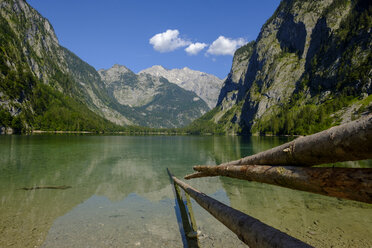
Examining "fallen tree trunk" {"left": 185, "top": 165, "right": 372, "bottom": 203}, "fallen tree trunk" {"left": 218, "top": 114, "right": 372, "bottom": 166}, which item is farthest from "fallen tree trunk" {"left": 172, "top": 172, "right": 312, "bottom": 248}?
"fallen tree trunk" {"left": 218, "top": 114, "right": 372, "bottom": 166}

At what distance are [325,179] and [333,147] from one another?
1.95ft

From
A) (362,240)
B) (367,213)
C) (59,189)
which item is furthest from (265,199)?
(59,189)

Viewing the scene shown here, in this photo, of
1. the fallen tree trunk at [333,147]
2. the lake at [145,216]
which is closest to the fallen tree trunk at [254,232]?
the fallen tree trunk at [333,147]

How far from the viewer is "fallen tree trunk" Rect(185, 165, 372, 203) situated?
10.5ft

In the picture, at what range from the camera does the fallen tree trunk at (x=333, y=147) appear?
308 centimetres

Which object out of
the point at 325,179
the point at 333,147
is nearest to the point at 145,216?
the point at 325,179

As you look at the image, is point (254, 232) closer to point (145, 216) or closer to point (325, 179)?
point (325, 179)

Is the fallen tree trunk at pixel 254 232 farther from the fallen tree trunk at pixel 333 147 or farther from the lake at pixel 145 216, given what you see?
the lake at pixel 145 216

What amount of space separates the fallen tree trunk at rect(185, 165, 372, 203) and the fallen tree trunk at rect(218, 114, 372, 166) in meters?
0.20

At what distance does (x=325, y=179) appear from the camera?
148 inches

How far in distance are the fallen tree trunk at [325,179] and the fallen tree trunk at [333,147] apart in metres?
0.20

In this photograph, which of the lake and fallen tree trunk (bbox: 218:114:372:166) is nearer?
fallen tree trunk (bbox: 218:114:372:166)

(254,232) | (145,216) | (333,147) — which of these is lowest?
(145,216)

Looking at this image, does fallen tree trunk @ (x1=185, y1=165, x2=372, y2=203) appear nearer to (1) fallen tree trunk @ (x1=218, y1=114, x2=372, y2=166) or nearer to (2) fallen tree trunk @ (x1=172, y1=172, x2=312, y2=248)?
(1) fallen tree trunk @ (x1=218, y1=114, x2=372, y2=166)
